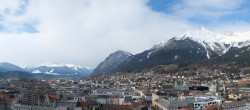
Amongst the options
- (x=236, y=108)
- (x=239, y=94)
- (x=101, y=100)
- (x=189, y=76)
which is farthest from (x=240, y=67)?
(x=236, y=108)

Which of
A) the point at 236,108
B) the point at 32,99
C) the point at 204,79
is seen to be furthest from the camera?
the point at 204,79

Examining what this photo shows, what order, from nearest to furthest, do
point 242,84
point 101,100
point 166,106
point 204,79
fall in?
point 166,106
point 101,100
point 242,84
point 204,79

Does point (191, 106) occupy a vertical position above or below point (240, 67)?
below

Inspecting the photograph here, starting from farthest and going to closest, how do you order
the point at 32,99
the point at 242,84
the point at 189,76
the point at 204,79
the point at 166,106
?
the point at 189,76, the point at 204,79, the point at 242,84, the point at 32,99, the point at 166,106

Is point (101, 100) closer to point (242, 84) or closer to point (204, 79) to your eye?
point (242, 84)

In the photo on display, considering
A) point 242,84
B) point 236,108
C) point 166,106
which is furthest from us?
point 242,84

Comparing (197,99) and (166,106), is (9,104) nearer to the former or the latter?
(166,106)

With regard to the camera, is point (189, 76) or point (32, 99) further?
point (189, 76)

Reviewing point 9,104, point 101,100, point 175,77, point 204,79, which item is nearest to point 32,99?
point 9,104

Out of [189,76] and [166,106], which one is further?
[189,76]
